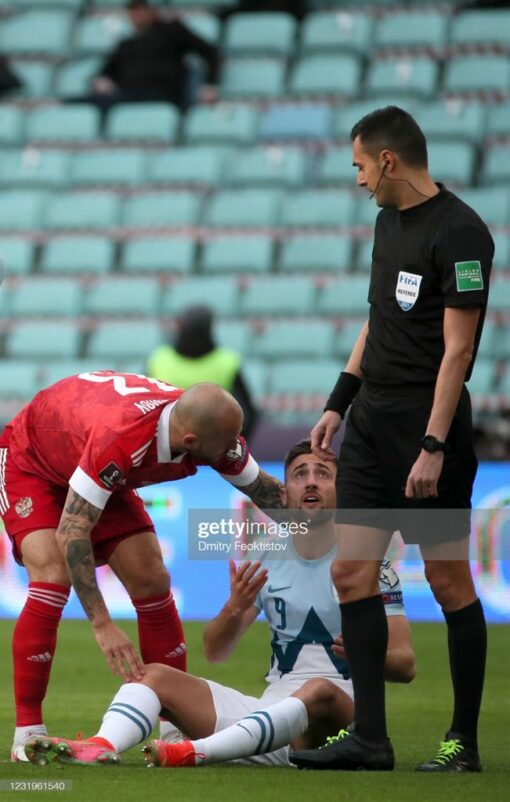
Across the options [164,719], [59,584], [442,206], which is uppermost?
[442,206]

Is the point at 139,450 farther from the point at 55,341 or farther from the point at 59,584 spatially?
the point at 55,341

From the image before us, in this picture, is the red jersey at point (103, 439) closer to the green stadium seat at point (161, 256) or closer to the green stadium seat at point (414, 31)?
the green stadium seat at point (161, 256)

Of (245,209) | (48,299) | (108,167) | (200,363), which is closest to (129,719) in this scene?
(200,363)

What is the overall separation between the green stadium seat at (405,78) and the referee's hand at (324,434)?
8.63 meters

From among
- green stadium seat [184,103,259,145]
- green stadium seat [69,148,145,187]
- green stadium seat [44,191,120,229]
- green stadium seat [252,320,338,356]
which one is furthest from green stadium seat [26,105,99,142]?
green stadium seat [252,320,338,356]

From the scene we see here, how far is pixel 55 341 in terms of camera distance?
1190cm

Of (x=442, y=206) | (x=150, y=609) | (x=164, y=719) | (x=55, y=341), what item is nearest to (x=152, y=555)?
(x=150, y=609)

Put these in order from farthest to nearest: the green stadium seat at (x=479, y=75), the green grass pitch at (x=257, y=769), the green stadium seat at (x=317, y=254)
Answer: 1. the green stadium seat at (x=479, y=75)
2. the green stadium seat at (x=317, y=254)
3. the green grass pitch at (x=257, y=769)

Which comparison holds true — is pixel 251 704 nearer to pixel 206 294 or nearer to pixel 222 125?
pixel 206 294

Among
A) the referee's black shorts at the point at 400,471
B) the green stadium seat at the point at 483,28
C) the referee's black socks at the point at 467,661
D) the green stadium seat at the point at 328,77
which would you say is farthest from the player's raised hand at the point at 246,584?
the green stadium seat at the point at 483,28

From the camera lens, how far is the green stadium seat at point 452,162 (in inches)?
488

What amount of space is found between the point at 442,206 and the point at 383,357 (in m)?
0.48

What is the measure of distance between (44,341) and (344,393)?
23.1 ft

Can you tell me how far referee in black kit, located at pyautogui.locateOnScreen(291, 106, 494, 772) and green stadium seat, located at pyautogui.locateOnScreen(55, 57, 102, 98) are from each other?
10310 millimetres
